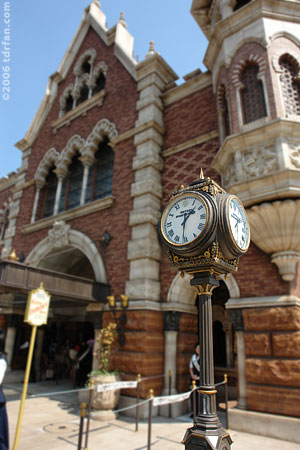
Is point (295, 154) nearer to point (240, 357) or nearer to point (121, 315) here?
point (240, 357)

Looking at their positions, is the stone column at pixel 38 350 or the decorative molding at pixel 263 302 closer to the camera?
the decorative molding at pixel 263 302

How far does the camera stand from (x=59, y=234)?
11.5m

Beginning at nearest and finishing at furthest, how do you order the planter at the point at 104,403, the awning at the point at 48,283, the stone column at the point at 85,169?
the planter at the point at 104,403
the awning at the point at 48,283
the stone column at the point at 85,169

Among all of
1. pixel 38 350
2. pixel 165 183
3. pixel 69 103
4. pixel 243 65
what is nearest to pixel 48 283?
pixel 165 183

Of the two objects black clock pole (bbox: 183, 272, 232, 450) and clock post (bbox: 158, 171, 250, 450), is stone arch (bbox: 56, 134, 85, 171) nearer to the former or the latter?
clock post (bbox: 158, 171, 250, 450)

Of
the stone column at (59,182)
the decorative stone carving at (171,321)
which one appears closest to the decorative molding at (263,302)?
the decorative stone carving at (171,321)

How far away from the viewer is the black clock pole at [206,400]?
2459 millimetres

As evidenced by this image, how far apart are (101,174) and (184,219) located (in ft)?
31.1

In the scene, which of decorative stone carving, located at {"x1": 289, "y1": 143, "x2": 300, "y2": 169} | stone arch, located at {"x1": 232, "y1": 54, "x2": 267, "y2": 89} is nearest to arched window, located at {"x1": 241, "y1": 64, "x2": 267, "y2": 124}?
stone arch, located at {"x1": 232, "y1": 54, "x2": 267, "y2": 89}

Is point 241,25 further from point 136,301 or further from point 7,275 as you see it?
point 7,275

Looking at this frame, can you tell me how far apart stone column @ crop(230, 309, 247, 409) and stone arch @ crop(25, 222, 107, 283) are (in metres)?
4.24

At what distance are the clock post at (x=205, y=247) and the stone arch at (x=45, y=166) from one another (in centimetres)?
1190

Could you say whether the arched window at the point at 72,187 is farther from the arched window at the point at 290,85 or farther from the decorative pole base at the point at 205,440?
the decorative pole base at the point at 205,440

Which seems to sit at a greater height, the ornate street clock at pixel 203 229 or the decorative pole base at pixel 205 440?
the ornate street clock at pixel 203 229
